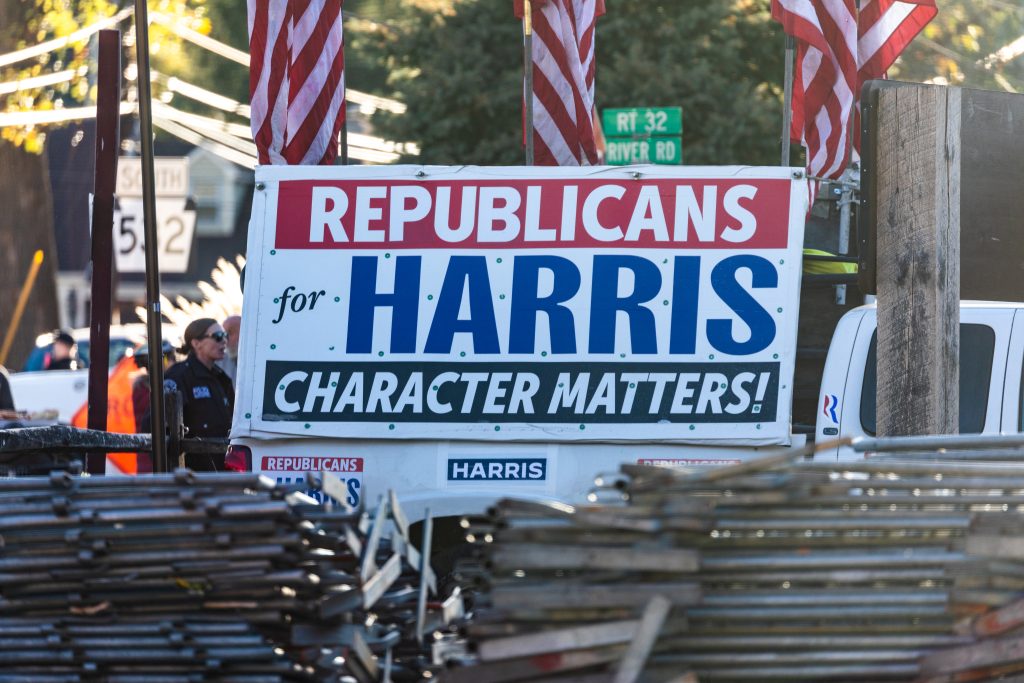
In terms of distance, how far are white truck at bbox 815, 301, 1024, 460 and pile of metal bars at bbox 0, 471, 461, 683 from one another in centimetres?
328

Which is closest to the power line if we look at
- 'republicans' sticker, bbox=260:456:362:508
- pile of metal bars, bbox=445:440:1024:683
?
'republicans' sticker, bbox=260:456:362:508

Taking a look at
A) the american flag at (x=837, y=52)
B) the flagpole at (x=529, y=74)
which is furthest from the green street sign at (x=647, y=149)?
the flagpole at (x=529, y=74)

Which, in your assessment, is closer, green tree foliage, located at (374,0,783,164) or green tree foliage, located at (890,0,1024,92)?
green tree foliage, located at (374,0,783,164)

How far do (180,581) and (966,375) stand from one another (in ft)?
14.4

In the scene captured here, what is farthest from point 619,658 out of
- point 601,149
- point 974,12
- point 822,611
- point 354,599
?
point 974,12

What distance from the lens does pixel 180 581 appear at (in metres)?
5.06

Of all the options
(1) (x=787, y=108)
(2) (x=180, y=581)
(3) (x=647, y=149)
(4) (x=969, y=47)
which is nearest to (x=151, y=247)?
(2) (x=180, y=581)

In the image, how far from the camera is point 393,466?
25.3 feet

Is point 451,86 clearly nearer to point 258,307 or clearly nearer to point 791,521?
point 258,307

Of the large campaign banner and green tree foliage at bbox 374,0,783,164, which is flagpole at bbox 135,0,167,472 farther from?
green tree foliage at bbox 374,0,783,164

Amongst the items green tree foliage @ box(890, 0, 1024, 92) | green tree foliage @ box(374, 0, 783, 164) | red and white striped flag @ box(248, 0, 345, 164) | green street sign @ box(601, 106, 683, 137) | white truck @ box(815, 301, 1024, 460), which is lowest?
white truck @ box(815, 301, 1024, 460)

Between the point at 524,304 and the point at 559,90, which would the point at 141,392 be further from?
the point at 524,304

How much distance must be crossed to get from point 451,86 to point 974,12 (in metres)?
9.99

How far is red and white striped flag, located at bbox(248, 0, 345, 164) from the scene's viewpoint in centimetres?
1021
